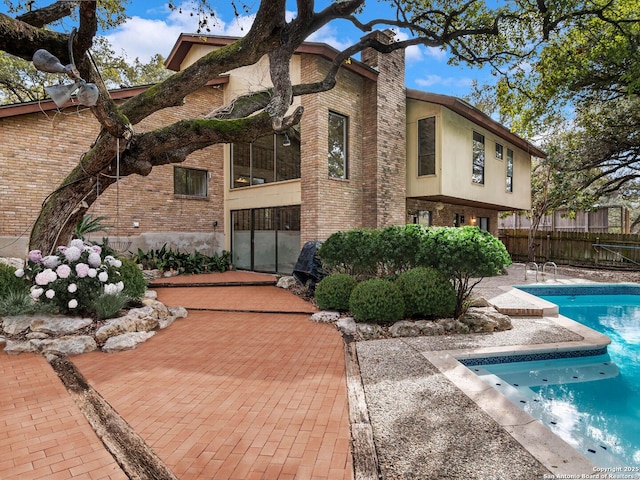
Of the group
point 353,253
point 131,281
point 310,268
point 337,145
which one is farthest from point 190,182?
point 353,253

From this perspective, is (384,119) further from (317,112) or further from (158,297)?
(158,297)

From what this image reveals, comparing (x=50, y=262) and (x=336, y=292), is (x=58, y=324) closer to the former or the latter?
(x=50, y=262)

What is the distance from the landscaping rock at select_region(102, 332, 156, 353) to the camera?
4773 mm

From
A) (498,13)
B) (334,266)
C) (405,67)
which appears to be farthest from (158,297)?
(405,67)

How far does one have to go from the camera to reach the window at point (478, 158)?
12797mm

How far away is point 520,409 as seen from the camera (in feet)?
10.2

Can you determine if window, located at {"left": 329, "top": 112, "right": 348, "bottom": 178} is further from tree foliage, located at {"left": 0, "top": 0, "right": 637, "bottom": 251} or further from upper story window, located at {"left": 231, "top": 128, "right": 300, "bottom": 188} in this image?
tree foliage, located at {"left": 0, "top": 0, "right": 637, "bottom": 251}

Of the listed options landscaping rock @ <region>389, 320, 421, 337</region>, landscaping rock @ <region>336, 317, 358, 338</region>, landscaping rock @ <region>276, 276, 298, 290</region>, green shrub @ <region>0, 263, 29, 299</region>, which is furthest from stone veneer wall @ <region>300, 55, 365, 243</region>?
green shrub @ <region>0, 263, 29, 299</region>

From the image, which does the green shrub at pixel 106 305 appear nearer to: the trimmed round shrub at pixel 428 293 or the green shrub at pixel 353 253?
the green shrub at pixel 353 253

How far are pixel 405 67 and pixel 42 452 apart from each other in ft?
42.3

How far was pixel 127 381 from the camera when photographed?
12.3 ft

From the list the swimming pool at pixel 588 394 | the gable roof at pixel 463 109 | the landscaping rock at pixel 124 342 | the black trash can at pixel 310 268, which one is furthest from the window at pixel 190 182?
the swimming pool at pixel 588 394

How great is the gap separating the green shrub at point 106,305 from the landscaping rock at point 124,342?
1.99 feet

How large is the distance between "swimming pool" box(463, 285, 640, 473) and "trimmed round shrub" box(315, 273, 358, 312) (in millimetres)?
2528
